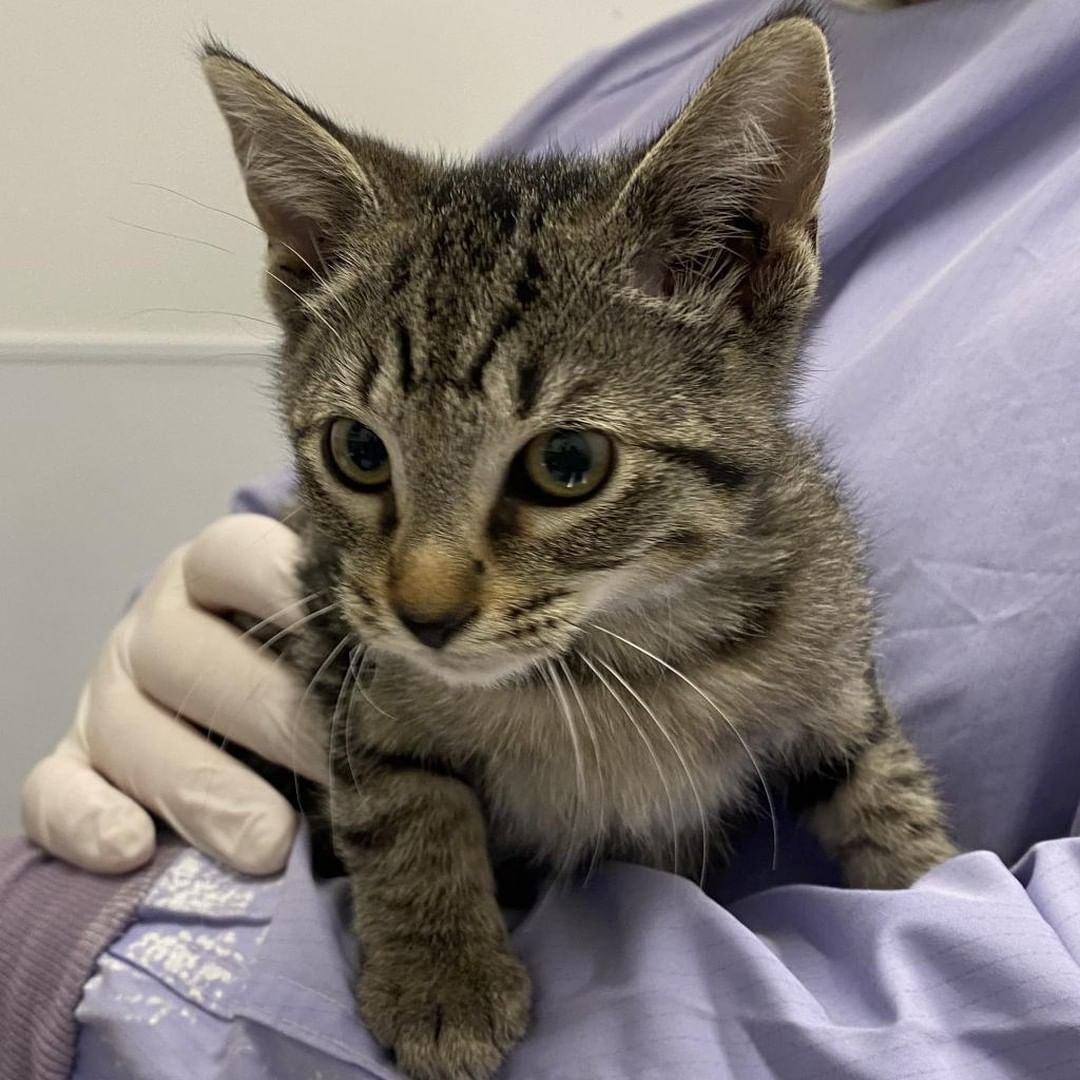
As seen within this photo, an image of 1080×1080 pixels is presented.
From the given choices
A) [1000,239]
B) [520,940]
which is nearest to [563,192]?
[1000,239]

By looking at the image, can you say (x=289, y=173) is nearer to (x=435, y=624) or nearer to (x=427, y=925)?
(x=435, y=624)

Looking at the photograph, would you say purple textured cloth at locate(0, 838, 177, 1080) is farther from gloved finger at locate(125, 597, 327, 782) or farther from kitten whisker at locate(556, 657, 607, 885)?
kitten whisker at locate(556, 657, 607, 885)

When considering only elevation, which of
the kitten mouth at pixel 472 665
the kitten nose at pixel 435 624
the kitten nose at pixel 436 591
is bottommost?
the kitten mouth at pixel 472 665

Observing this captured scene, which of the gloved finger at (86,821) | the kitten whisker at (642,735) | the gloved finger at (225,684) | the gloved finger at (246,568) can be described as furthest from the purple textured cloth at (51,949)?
the kitten whisker at (642,735)

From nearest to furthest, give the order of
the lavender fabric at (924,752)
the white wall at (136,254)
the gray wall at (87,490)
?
the lavender fabric at (924,752)
the white wall at (136,254)
the gray wall at (87,490)

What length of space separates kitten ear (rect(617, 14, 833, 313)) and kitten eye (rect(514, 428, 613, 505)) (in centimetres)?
14

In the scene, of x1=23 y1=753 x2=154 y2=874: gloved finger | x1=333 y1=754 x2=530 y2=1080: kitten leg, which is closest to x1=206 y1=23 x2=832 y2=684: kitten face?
x1=333 y1=754 x2=530 y2=1080: kitten leg

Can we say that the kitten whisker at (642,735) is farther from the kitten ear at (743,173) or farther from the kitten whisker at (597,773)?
the kitten ear at (743,173)

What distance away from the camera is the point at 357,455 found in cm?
72

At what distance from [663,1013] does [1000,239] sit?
27.4 inches

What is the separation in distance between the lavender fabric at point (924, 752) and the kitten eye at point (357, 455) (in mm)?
302

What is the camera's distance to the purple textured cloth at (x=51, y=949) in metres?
0.70

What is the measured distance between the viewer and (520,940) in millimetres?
747

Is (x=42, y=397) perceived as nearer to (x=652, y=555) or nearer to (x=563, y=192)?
(x=563, y=192)
